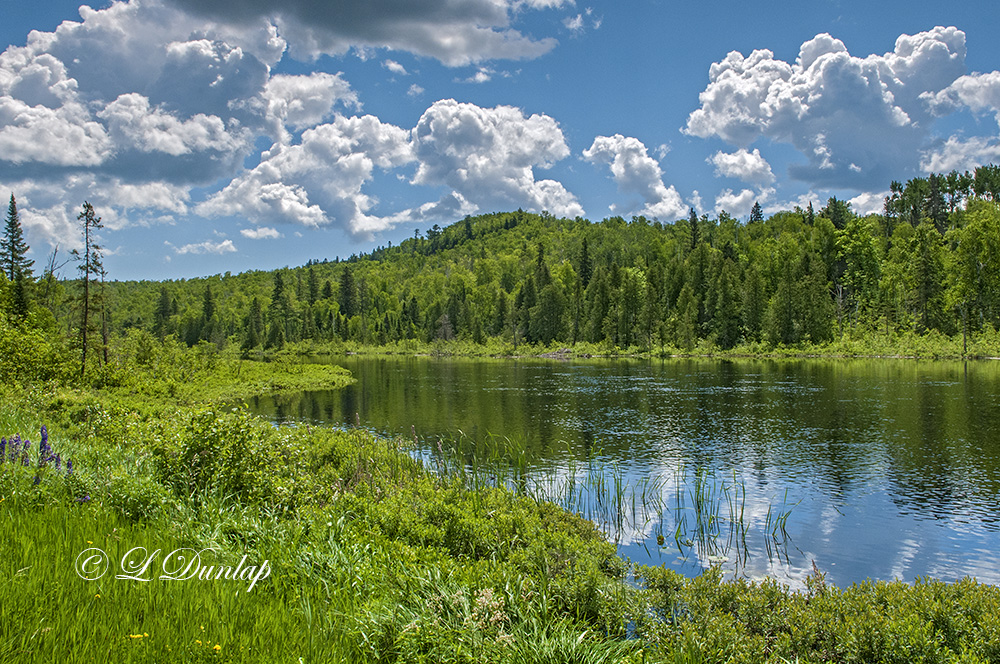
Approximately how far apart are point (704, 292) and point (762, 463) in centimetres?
10544

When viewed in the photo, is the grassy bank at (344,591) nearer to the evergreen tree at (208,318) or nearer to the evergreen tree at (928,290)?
the evergreen tree at (928,290)

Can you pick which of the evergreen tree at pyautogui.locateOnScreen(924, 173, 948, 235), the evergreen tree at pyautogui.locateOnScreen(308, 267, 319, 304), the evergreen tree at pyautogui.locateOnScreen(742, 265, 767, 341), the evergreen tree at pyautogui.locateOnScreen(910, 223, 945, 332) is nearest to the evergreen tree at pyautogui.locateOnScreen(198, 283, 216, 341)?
the evergreen tree at pyautogui.locateOnScreen(308, 267, 319, 304)

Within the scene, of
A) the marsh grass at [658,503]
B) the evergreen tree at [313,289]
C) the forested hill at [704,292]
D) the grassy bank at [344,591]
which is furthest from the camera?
the evergreen tree at [313,289]

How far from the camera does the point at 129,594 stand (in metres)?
4.91

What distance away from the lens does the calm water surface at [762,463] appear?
504 inches

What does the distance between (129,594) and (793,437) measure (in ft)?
85.3

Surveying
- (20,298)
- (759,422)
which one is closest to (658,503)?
(759,422)

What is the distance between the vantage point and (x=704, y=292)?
120000 mm

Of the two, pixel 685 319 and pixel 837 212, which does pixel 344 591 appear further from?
pixel 837 212

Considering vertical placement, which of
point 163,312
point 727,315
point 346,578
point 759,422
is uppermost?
point 163,312

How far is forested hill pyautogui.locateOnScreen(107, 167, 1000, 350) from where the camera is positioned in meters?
92.2

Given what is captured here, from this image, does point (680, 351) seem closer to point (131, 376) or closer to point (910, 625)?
point (131, 376)

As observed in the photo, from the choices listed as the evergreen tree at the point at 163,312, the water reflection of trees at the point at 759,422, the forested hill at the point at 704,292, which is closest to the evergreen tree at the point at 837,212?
the forested hill at the point at 704,292

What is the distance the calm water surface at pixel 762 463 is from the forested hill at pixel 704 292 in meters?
Answer: 41.4
